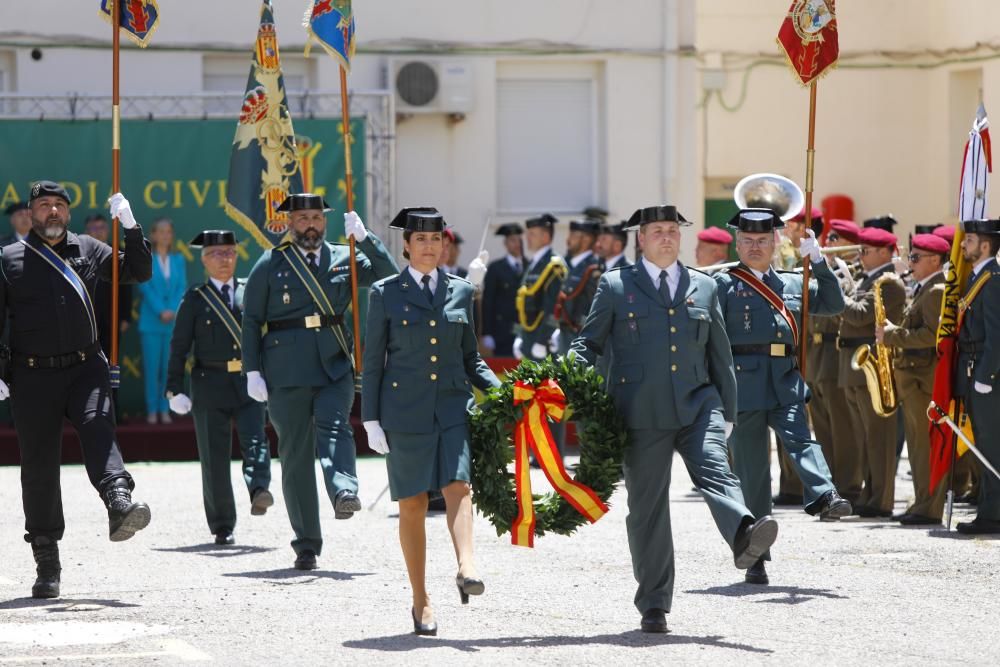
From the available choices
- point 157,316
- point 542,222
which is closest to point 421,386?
point 542,222

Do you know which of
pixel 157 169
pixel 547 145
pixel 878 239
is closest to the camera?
pixel 878 239

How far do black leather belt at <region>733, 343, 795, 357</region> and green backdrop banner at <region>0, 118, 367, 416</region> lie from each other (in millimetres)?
8246

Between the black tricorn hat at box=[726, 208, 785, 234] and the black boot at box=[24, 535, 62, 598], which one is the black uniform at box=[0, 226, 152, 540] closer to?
the black boot at box=[24, 535, 62, 598]

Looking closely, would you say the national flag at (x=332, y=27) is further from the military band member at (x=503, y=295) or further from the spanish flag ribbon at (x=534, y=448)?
the military band member at (x=503, y=295)

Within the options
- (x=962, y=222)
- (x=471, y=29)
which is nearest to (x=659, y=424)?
(x=962, y=222)

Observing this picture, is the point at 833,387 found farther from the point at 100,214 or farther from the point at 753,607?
the point at 100,214

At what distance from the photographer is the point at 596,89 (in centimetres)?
2127

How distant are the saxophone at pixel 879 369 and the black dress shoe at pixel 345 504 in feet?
13.1

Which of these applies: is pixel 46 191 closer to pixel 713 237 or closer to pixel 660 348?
pixel 660 348

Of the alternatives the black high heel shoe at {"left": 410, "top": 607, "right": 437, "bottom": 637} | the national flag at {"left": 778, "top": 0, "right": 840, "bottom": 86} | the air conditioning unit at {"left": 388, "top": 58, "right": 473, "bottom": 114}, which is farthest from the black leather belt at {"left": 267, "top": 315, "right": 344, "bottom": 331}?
the air conditioning unit at {"left": 388, "top": 58, "right": 473, "bottom": 114}

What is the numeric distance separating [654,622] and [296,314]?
3.44 m

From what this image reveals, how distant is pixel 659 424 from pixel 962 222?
4211 mm

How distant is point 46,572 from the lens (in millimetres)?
9594

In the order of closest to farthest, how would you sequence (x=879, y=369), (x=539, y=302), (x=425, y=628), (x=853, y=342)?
(x=425, y=628) → (x=879, y=369) → (x=853, y=342) → (x=539, y=302)
